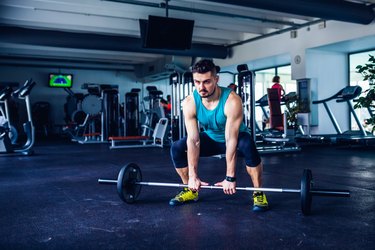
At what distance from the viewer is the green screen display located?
1237 centimetres

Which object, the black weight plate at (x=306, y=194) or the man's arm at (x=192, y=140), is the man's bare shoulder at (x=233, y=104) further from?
the black weight plate at (x=306, y=194)

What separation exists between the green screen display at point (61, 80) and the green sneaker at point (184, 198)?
11274mm

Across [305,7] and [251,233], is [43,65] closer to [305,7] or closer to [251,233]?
[305,7]

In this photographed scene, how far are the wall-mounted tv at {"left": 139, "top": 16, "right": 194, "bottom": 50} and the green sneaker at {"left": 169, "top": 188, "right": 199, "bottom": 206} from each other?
4.84 metres

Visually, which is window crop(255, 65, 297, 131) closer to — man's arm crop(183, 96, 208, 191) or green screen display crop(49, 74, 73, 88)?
green screen display crop(49, 74, 73, 88)

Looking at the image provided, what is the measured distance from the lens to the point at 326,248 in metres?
1.38

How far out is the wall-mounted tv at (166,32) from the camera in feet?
21.5

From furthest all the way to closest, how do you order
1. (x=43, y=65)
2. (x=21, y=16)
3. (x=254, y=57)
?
1. (x=43, y=65)
2. (x=254, y=57)
3. (x=21, y=16)

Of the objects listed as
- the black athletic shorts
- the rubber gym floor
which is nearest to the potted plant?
the rubber gym floor

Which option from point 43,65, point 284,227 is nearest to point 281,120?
point 284,227

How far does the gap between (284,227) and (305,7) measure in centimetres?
454

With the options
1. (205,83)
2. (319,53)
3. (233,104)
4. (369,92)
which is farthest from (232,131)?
(319,53)

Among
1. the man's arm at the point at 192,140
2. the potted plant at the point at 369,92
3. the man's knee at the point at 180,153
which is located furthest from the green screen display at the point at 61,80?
the man's arm at the point at 192,140

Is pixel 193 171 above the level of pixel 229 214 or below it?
above
